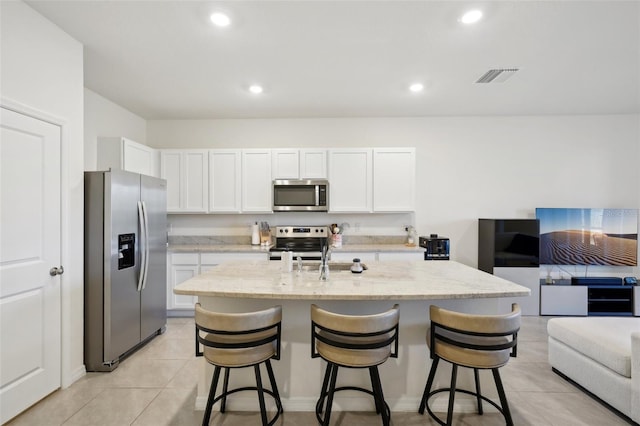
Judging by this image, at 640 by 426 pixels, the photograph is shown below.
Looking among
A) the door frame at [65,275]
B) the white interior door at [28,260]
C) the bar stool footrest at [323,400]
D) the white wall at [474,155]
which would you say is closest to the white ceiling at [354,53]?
the white wall at [474,155]

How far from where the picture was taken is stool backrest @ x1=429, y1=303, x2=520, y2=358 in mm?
1685

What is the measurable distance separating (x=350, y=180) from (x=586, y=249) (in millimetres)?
3455

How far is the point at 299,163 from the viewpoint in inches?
170

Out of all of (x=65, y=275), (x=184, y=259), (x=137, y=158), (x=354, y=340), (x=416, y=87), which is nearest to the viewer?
(x=354, y=340)

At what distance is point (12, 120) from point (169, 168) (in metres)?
2.30

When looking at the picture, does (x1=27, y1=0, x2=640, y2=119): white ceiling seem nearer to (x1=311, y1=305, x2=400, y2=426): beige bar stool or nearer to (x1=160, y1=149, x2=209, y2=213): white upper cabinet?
(x1=160, y1=149, x2=209, y2=213): white upper cabinet

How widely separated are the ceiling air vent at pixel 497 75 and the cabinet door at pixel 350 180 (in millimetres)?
1601

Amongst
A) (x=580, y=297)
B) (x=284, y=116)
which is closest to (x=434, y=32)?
(x=284, y=116)

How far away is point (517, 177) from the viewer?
14.9 ft

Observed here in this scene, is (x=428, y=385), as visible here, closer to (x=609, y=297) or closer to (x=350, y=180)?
(x=350, y=180)

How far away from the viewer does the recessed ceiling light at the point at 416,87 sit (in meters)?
3.37

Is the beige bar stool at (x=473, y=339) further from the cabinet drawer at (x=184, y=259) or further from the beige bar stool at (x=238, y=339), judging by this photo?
the cabinet drawer at (x=184, y=259)

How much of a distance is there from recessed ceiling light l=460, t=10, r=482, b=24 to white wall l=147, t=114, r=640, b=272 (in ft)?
7.69

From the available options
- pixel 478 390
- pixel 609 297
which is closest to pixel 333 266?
pixel 478 390
